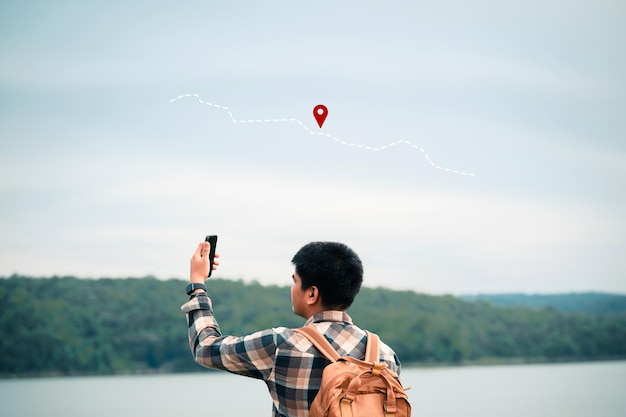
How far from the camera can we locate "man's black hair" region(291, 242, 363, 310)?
3.05 metres

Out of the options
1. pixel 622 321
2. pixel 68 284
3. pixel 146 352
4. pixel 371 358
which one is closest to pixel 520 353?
pixel 622 321

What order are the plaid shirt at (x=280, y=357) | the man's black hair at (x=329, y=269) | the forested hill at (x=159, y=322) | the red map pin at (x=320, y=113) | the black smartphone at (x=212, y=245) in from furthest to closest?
1. the forested hill at (x=159, y=322)
2. the red map pin at (x=320, y=113)
3. the black smartphone at (x=212, y=245)
4. the man's black hair at (x=329, y=269)
5. the plaid shirt at (x=280, y=357)

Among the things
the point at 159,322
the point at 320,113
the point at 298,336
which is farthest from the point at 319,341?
the point at 159,322

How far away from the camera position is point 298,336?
9.75ft

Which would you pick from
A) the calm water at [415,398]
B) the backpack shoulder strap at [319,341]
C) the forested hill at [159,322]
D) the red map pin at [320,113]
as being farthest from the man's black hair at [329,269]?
the forested hill at [159,322]

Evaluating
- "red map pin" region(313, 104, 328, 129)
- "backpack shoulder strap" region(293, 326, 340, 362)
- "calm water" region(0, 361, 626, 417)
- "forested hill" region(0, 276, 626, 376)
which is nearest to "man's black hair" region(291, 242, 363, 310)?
"backpack shoulder strap" region(293, 326, 340, 362)

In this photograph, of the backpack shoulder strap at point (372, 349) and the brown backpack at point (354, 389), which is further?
the backpack shoulder strap at point (372, 349)

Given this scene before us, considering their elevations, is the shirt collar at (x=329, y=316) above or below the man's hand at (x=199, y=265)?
below

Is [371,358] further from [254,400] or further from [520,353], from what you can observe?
[520,353]

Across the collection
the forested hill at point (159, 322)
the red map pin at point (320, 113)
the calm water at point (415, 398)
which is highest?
the red map pin at point (320, 113)

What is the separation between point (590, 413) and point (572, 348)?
52794mm

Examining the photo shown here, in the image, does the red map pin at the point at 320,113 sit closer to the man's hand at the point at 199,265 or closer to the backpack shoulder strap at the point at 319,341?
the man's hand at the point at 199,265

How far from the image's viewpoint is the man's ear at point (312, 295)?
10.1 ft

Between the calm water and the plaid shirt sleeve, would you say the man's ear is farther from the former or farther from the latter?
the calm water
